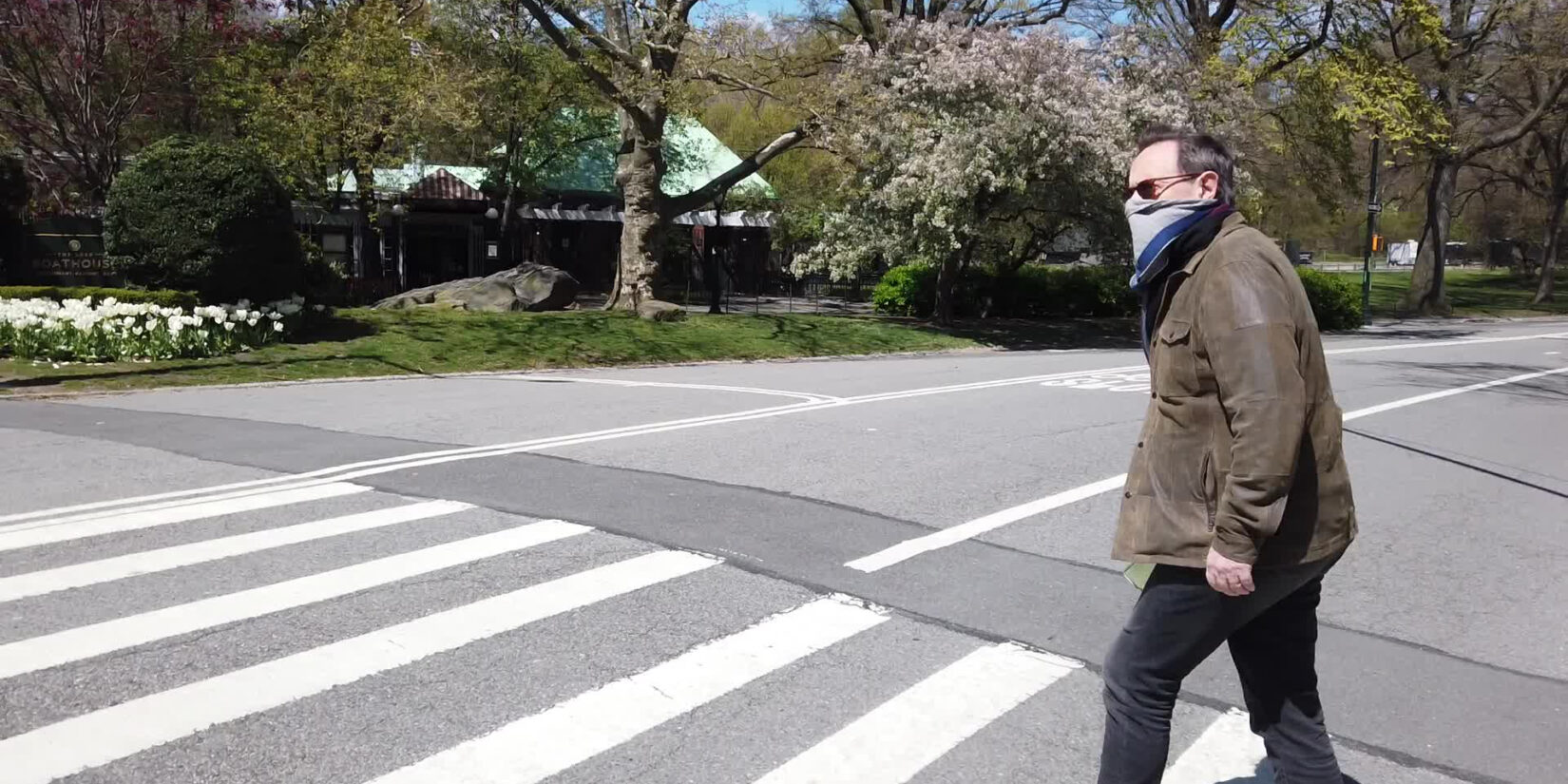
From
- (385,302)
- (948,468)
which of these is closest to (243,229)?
(385,302)

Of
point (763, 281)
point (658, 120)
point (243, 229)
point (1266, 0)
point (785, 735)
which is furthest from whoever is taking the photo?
point (763, 281)

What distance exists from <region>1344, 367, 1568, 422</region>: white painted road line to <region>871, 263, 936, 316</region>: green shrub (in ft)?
49.2

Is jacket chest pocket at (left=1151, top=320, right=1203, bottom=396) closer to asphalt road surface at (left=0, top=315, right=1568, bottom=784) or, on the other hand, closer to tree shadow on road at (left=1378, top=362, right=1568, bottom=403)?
asphalt road surface at (left=0, top=315, right=1568, bottom=784)

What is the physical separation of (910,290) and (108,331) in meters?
21.4

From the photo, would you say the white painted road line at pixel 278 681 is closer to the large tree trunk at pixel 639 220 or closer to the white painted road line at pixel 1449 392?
the white painted road line at pixel 1449 392

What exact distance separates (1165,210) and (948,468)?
232 inches

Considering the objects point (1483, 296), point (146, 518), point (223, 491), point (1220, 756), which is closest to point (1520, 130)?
point (1483, 296)

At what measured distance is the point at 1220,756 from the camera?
3797 millimetres

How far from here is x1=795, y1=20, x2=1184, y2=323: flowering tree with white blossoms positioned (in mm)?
23766

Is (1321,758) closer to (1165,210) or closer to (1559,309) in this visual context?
(1165,210)

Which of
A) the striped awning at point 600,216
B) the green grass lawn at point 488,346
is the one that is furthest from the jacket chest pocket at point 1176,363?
the striped awning at point 600,216

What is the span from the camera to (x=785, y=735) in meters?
3.86

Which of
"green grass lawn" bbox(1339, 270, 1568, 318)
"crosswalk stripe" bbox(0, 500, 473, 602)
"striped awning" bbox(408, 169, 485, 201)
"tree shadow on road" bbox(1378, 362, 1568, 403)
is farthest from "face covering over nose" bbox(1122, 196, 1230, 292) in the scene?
"green grass lawn" bbox(1339, 270, 1568, 318)

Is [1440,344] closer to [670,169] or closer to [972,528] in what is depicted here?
[670,169]
